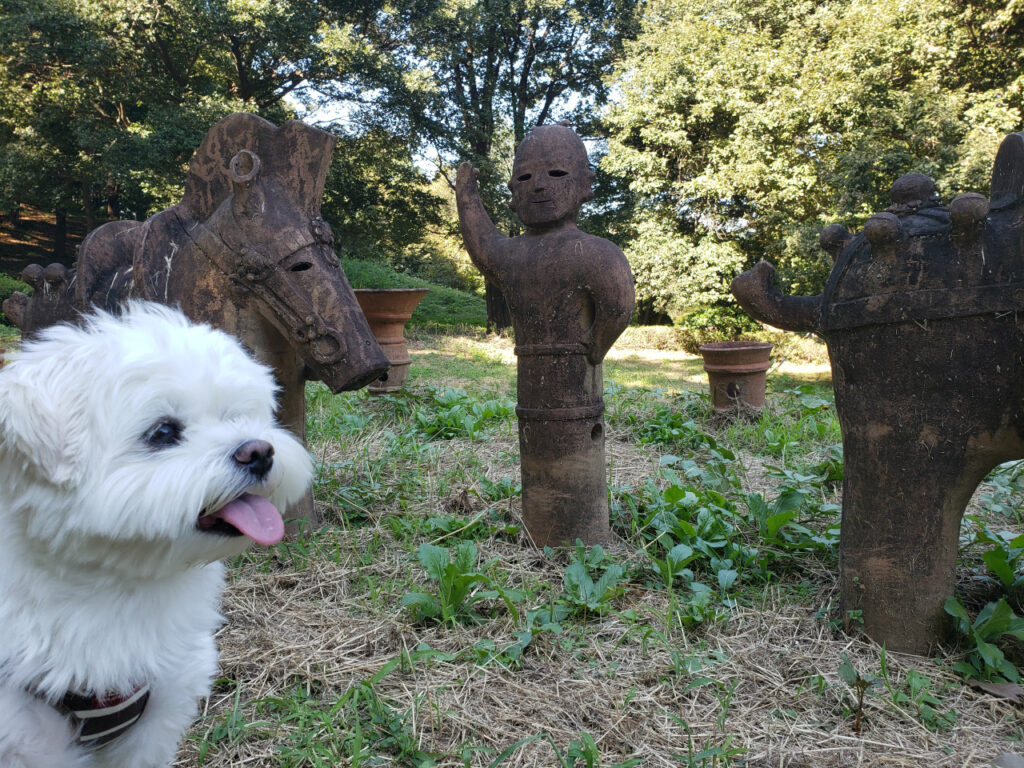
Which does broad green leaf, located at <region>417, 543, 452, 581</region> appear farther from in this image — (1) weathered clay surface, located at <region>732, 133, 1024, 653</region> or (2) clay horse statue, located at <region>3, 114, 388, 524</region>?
(1) weathered clay surface, located at <region>732, 133, 1024, 653</region>

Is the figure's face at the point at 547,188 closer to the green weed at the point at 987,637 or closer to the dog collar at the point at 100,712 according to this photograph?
the green weed at the point at 987,637

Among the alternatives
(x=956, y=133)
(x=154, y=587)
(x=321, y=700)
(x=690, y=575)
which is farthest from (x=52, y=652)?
(x=956, y=133)

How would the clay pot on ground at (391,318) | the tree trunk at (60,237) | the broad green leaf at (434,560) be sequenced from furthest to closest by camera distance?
1. the tree trunk at (60,237)
2. the clay pot on ground at (391,318)
3. the broad green leaf at (434,560)

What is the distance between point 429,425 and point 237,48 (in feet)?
45.3

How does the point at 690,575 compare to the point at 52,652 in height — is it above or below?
below

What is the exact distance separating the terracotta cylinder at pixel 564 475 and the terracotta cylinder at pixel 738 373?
11.7 ft

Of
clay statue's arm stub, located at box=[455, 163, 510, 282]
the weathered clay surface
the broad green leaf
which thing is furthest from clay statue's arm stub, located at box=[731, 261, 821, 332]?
the broad green leaf

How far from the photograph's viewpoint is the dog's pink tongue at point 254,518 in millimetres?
1487

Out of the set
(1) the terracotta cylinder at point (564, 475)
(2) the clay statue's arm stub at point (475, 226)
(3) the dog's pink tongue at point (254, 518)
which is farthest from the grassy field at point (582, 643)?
(2) the clay statue's arm stub at point (475, 226)

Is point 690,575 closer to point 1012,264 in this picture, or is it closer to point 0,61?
point 1012,264

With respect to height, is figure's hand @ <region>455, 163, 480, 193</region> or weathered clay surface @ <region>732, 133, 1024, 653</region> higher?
figure's hand @ <region>455, 163, 480, 193</region>

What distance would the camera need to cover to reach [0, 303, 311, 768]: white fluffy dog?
141cm

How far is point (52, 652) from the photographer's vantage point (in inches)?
58.6

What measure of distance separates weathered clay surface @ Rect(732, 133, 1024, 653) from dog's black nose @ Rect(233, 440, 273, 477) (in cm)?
198
